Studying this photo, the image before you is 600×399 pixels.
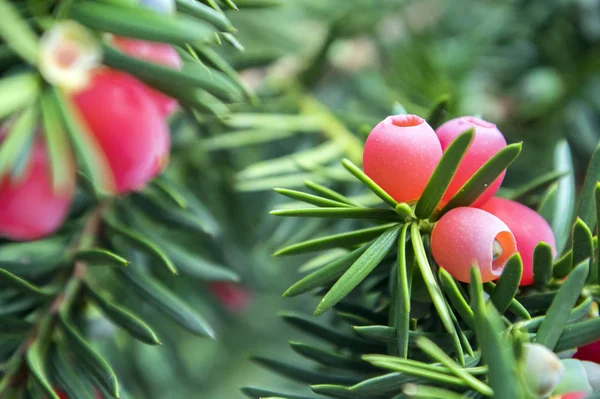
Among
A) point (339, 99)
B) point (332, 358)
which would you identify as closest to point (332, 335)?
point (332, 358)

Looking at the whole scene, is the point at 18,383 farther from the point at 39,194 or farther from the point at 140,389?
the point at 140,389

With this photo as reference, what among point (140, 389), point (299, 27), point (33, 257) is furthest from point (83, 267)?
point (299, 27)

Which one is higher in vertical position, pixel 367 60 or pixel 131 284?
pixel 367 60

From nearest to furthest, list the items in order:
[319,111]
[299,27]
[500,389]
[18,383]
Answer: [500,389]
[18,383]
[319,111]
[299,27]

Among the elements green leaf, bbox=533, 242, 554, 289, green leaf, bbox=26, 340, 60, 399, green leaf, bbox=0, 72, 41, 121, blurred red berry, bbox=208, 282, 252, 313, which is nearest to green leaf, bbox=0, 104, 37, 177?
green leaf, bbox=0, 72, 41, 121

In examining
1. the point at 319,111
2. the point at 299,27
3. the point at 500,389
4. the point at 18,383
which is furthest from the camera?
the point at 299,27

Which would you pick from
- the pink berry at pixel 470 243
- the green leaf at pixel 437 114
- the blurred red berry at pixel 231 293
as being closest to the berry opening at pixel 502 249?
the pink berry at pixel 470 243

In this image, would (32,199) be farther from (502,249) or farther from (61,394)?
(502,249)
